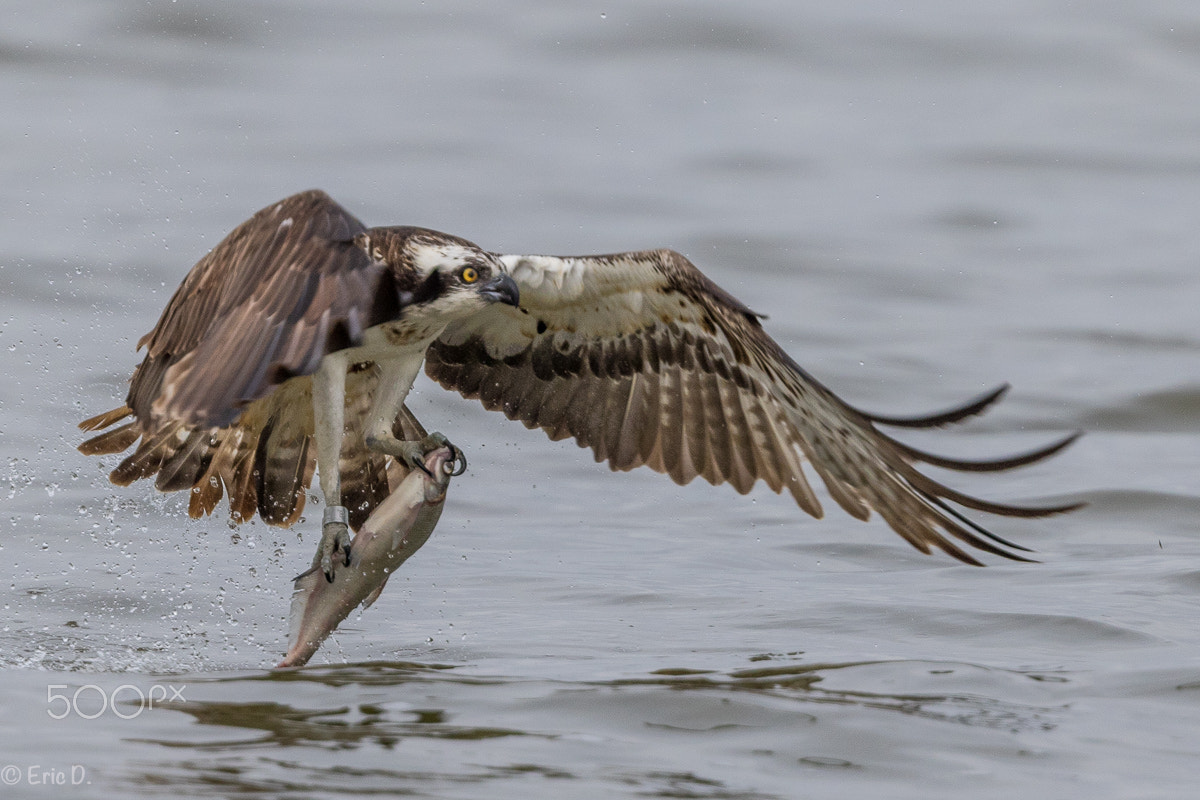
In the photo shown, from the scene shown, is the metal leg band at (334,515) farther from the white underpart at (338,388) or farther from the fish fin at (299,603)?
the fish fin at (299,603)

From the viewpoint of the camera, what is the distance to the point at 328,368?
6.59 metres

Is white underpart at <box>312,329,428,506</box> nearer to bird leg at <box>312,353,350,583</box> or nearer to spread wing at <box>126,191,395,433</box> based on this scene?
bird leg at <box>312,353,350,583</box>

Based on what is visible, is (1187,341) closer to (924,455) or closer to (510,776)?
(924,455)

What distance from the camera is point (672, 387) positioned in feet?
24.9

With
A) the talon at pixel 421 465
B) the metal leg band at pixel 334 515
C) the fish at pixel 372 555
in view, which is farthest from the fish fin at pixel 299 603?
the talon at pixel 421 465

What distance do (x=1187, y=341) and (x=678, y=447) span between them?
683 cm

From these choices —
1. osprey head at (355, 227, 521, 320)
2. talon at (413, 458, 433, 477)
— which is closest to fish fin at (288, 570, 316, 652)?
talon at (413, 458, 433, 477)

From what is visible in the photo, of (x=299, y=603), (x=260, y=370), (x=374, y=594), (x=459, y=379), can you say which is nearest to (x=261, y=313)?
(x=260, y=370)

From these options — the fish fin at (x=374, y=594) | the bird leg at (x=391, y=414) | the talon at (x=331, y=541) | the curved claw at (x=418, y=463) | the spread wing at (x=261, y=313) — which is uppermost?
the spread wing at (x=261, y=313)

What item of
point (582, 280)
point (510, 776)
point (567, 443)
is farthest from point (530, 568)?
point (510, 776)

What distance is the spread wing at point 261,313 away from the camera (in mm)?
5355

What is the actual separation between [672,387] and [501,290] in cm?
124

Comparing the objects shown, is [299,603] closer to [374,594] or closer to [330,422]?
[374,594]

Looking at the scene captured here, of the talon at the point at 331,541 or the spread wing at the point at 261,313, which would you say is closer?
the spread wing at the point at 261,313
